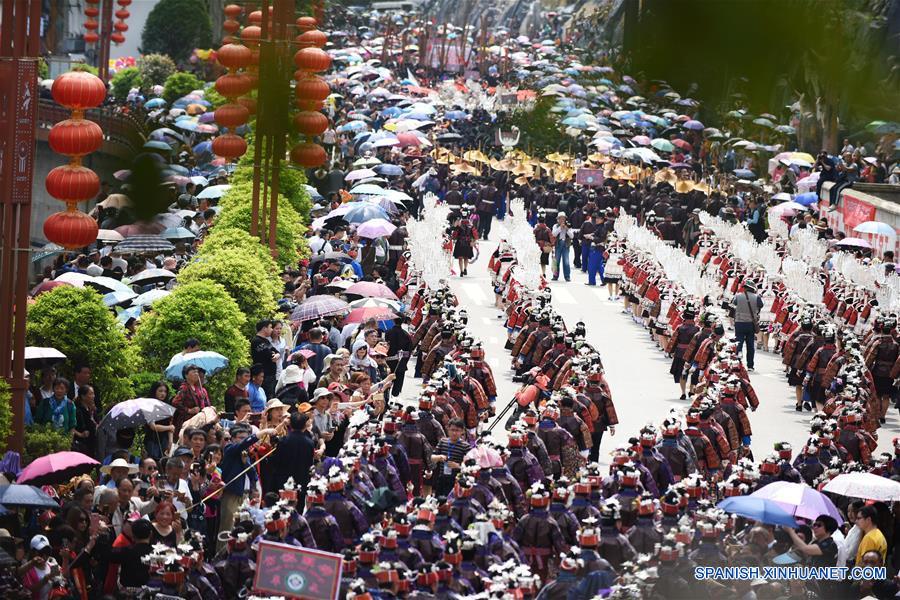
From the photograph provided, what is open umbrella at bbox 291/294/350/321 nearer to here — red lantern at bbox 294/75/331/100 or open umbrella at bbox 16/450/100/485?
red lantern at bbox 294/75/331/100

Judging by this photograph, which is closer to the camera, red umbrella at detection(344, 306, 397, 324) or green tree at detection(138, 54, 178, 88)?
red umbrella at detection(344, 306, 397, 324)

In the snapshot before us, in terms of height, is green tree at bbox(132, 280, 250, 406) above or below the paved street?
above

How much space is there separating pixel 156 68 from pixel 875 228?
3579 cm

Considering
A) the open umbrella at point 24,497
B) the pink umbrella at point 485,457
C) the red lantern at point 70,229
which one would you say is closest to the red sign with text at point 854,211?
the pink umbrella at point 485,457

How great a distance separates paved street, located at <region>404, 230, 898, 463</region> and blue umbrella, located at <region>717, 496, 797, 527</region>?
6.46 metres

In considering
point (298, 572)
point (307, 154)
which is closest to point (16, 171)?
point (298, 572)

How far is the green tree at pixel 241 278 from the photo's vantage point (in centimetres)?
1798

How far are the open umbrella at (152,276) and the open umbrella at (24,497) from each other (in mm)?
9807

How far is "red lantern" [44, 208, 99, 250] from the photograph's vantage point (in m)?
12.5

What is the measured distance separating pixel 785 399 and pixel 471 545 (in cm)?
1329

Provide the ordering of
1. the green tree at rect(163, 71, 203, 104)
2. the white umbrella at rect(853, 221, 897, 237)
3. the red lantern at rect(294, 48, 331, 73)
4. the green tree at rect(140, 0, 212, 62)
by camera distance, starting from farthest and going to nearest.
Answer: the green tree at rect(140, 0, 212, 62), the green tree at rect(163, 71, 203, 104), the white umbrella at rect(853, 221, 897, 237), the red lantern at rect(294, 48, 331, 73)

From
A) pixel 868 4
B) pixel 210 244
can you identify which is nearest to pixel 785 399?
pixel 210 244

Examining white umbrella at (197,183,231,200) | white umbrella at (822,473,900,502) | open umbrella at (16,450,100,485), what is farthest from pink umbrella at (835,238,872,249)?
open umbrella at (16,450,100,485)

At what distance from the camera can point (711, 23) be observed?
215 cm
